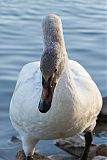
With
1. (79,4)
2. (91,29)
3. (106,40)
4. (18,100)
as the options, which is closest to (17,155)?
(18,100)

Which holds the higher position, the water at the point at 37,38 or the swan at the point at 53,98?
the swan at the point at 53,98

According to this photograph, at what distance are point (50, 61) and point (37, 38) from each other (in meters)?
5.98

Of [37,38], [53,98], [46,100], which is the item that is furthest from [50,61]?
[37,38]

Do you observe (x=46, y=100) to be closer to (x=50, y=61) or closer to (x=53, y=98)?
(x=50, y=61)

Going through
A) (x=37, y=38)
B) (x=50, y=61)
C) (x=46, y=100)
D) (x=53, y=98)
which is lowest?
(x=37, y=38)

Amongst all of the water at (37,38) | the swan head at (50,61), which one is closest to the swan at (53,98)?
the swan head at (50,61)

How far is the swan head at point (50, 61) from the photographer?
4555 mm

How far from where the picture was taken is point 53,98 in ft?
16.8

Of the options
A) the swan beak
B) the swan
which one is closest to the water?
the swan

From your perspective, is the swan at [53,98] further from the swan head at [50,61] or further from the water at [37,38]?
the water at [37,38]

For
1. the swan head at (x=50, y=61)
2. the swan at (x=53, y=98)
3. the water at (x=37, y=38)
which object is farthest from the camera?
the water at (x=37, y=38)

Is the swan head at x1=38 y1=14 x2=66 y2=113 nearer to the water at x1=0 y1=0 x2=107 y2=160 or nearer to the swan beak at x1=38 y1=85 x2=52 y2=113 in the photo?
the swan beak at x1=38 y1=85 x2=52 y2=113

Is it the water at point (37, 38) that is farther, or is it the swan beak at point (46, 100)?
the water at point (37, 38)

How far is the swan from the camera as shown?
184 inches
